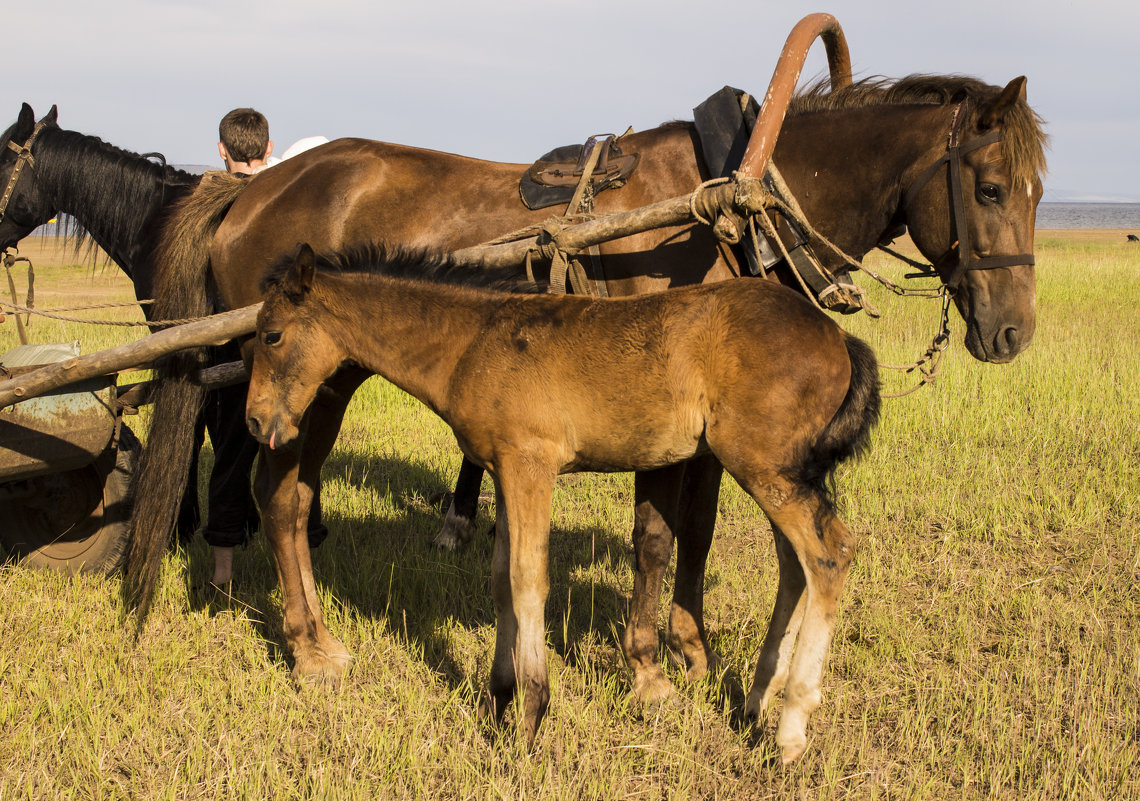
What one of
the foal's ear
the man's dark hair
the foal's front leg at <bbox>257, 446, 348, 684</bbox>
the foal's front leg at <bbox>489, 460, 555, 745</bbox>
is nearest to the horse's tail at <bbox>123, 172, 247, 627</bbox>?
the foal's front leg at <bbox>257, 446, 348, 684</bbox>

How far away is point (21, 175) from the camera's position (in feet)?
16.6

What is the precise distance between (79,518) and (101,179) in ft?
6.44

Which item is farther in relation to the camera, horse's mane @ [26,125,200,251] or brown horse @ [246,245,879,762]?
horse's mane @ [26,125,200,251]

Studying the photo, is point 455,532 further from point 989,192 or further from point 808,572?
point 989,192

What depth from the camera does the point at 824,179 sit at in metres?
3.74

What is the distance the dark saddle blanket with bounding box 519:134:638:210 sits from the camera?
3.90 metres

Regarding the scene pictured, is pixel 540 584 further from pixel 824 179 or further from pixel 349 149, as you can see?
pixel 349 149

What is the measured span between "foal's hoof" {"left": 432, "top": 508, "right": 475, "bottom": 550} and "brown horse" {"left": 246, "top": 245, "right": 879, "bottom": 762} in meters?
2.13

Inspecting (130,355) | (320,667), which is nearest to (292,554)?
(320,667)

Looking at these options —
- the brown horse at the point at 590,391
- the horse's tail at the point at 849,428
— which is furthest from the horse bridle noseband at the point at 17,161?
the horse's tail at the point at 849,428

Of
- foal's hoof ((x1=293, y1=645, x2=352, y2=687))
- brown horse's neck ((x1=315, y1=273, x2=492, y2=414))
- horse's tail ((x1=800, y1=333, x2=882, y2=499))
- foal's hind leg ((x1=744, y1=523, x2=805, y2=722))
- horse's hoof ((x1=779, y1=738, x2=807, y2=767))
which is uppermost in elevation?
brown horse's neck ((x1=315, y1=273, x2=492, y2=414))

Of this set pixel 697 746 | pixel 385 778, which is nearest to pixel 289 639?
pixel 385 778

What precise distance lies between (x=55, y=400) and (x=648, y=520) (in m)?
2.80

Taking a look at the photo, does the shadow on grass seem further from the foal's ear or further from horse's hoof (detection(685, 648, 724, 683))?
the foal's ear
